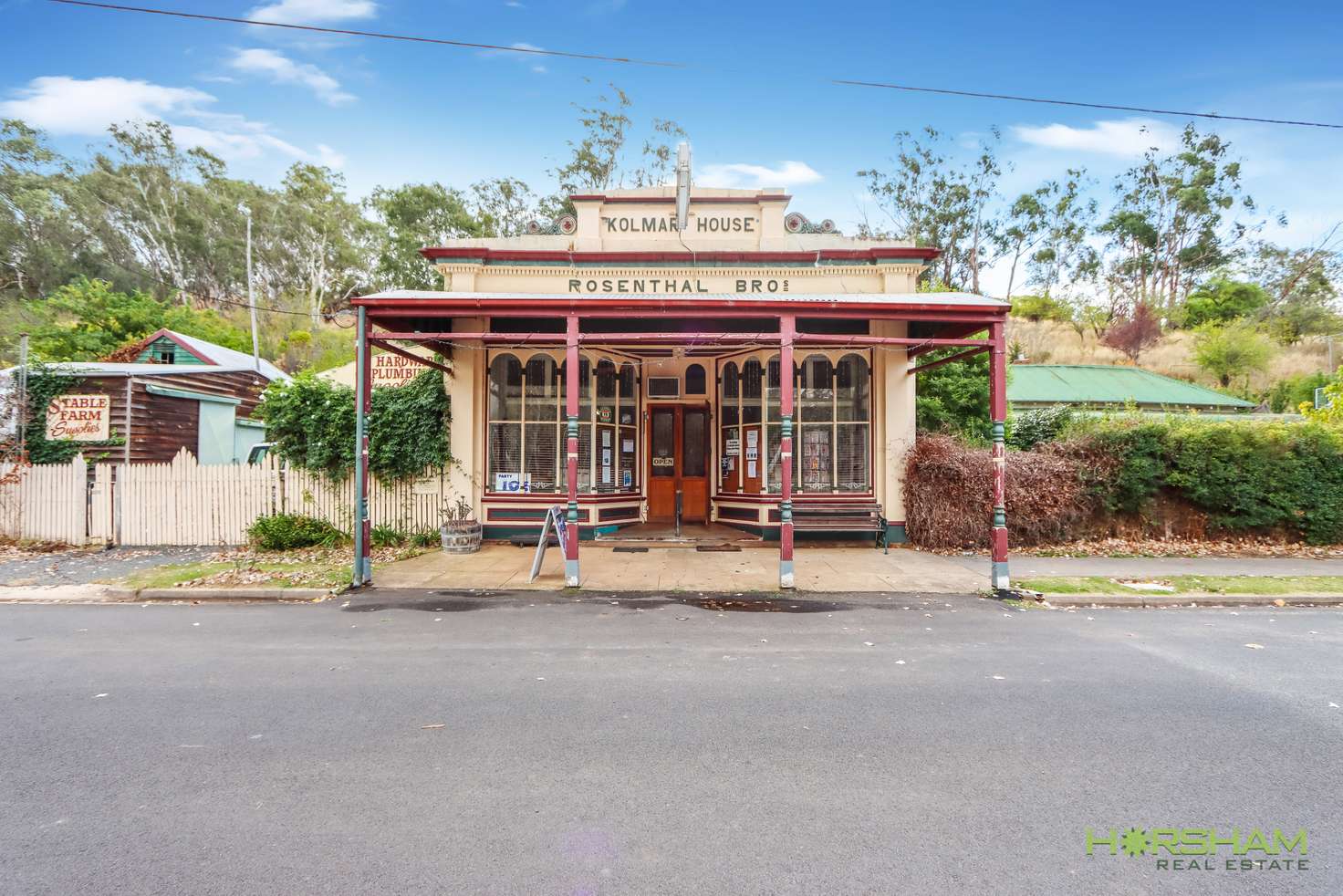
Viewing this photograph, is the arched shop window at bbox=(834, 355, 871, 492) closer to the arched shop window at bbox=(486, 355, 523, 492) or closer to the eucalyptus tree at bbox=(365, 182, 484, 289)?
the arched shop window at bbox=(486, 355, 523, 492)

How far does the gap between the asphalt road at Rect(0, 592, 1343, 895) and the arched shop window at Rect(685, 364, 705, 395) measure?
753 cm

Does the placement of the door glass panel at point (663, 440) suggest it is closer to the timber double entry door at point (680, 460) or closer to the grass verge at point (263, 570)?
the timber double entry door at point (680, 460)

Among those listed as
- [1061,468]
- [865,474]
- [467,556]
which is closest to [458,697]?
[467,556]

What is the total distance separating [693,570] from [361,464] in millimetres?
5125

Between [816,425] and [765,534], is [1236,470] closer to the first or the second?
[816,425]

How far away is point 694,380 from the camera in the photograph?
13.5 metres

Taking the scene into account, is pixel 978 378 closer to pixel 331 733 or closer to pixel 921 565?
pixel 921 565

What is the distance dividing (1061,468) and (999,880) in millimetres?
10686

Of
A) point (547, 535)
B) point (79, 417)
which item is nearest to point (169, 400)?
point (79, 417)

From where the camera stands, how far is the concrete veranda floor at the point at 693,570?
8852 millimetres

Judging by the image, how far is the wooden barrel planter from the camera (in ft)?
36.8

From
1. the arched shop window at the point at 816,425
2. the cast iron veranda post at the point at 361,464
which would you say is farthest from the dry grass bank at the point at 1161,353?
the cast iron veranda post at the point at 361,464

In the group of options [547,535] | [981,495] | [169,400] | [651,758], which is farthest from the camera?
[169,400]

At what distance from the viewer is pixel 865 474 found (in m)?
12.4
